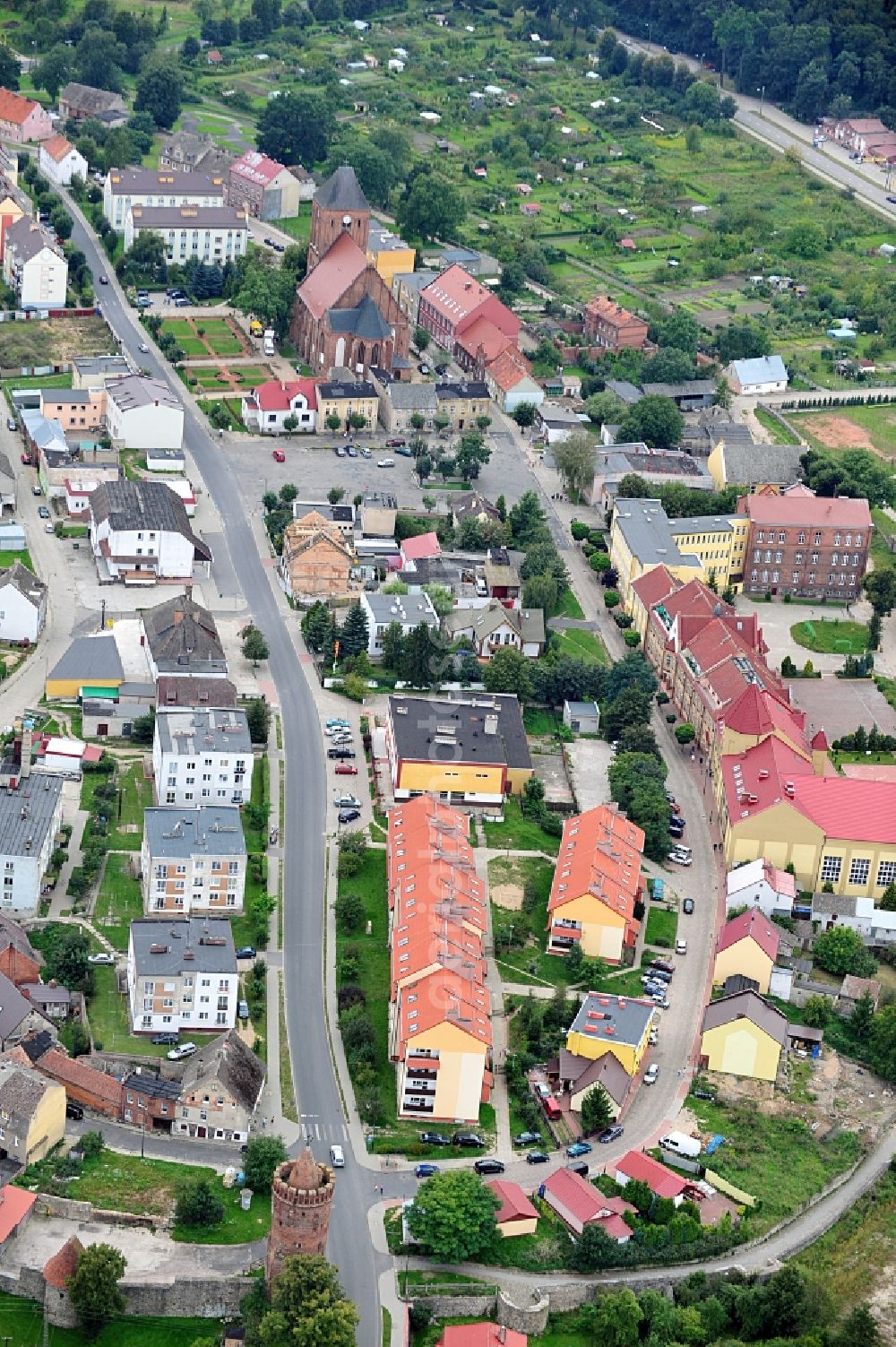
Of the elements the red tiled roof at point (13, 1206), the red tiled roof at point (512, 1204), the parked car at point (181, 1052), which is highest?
the red tiled roof at point (13, 1206)

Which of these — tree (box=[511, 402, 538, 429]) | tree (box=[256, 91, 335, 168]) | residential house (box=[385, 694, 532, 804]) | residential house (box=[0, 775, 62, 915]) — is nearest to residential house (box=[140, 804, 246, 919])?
residential house (box=[0, 775, 62, 915])

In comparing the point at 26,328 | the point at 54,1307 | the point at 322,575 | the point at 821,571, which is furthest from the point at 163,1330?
the point at 26,328

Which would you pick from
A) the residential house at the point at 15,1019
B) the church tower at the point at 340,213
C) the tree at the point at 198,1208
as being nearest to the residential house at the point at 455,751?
the residential house at the point at 15,1019

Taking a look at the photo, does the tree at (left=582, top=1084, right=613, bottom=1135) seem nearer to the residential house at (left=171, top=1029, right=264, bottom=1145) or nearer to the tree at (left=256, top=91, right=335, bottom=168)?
the residential house at (left=171, top=1029, right=264, bottom=1145)

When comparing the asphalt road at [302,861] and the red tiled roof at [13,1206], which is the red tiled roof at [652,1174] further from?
the red tiled roof at [13,1206]

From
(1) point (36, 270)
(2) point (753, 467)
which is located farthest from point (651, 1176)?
(1) point (36, 270)

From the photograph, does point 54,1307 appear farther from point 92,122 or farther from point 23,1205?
point 92,122
